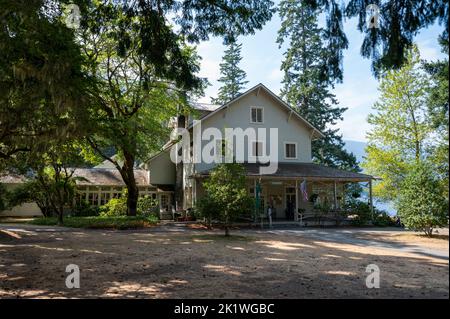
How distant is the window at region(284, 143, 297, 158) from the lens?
95.4 feet

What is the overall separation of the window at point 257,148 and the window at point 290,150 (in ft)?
7.44

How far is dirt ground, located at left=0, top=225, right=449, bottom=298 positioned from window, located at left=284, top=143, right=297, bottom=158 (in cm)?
1561

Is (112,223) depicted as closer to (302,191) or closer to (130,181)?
(130,181)

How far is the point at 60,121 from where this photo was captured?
859cm

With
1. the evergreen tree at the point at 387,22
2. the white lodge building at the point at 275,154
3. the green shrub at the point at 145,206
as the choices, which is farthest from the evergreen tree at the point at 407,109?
the green shrub at the point at 145,206

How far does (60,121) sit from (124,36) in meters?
2.65

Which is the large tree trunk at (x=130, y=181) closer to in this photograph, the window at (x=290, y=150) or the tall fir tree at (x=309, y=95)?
the window at (x=290, y=150)

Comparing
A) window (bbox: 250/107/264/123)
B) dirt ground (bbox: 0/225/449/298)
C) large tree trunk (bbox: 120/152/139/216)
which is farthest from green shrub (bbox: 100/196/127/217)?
dirt ground (bbox: 0/225/449/298)

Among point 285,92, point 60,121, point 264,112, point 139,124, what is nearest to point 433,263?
point 60,121

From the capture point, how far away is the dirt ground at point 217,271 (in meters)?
3.48

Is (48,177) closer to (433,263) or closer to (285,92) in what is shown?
(433,263)

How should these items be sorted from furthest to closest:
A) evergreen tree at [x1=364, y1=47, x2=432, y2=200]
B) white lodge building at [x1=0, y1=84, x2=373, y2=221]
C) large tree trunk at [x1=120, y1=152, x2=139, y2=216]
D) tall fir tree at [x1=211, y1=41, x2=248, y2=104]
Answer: tall fir tree at [x1=211, y1=41, x2=248, y2=104] → white lodge building at [x1=0, y1=84, x2=373, y2=221] → large tree trunk at [x1=120, y1=152, x2=139, y2=216] → evergreen tree at [x1=364, y1=47, x2=432, y2=200]

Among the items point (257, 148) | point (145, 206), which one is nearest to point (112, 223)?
point (145, 206)

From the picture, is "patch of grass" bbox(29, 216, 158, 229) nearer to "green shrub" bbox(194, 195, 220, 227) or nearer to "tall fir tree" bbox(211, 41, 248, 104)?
Answer: "green shrub" bbox(194, 195, 220, 227)
